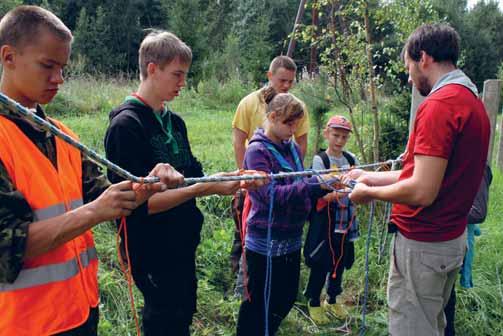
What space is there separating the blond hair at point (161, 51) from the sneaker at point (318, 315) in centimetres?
229

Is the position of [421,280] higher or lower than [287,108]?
lower

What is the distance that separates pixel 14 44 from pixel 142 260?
3.87 ft

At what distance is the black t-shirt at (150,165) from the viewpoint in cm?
212

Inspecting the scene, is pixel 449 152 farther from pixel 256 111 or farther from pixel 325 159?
pixel 256 111

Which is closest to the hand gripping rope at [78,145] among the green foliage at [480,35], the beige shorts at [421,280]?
the beige shorts at [421,280]

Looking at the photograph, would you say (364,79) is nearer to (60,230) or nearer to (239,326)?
(239,326)

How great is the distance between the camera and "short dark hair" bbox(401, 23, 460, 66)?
91.2 inches

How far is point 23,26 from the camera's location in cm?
158

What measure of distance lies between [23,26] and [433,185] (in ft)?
5.96

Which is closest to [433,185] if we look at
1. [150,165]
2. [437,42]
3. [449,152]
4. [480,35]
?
[449,152]

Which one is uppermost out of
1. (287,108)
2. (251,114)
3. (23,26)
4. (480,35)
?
(480,35)

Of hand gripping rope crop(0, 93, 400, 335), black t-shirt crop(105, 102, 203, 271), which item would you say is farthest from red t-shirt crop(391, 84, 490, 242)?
black t-shirt crop(105, 102, 203, 271)

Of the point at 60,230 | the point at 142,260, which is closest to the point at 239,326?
the point at 142,260

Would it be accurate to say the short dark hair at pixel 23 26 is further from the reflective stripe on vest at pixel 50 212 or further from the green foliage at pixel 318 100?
the green foliage at pixel 318 100
